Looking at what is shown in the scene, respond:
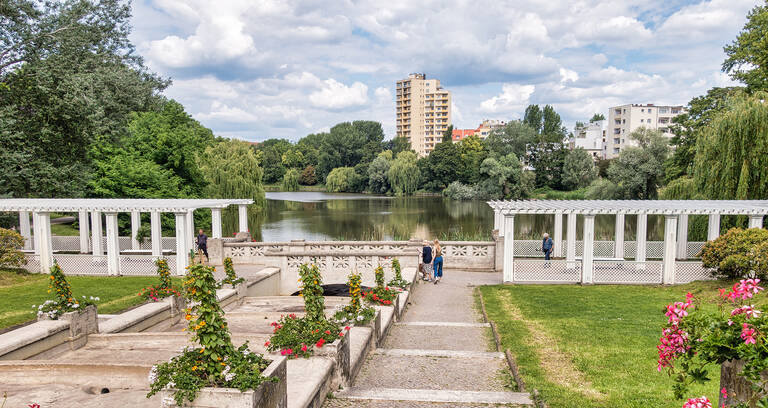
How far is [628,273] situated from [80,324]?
16626mm

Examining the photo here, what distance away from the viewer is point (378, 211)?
58438mm

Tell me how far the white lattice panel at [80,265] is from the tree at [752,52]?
108 feet

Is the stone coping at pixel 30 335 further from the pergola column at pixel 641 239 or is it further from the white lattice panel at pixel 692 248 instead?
the white lattice panel at pixel 692 248

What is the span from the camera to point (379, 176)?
293 ft

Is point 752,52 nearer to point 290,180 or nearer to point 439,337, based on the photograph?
point 439,337

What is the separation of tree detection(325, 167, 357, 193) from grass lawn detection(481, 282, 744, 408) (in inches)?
3185

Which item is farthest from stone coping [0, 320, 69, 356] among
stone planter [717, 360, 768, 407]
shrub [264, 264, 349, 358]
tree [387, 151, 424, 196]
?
tree [387, 151, 424, 196]

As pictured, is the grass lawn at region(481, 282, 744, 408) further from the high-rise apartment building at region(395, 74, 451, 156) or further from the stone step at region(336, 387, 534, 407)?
the high-rise apartment building at region(395, 74, 451, 156)

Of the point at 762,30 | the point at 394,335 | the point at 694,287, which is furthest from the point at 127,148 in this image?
the point at 762,30

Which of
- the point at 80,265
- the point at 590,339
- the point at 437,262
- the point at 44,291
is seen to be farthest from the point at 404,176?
the point at 590,339

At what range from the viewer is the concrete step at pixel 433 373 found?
22.6 ft

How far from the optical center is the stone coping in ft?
25.6

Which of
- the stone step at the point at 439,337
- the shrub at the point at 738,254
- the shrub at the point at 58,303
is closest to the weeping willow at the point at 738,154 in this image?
the shrub at the point at 738,254

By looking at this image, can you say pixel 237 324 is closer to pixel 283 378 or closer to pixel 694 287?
pixel 283 378
